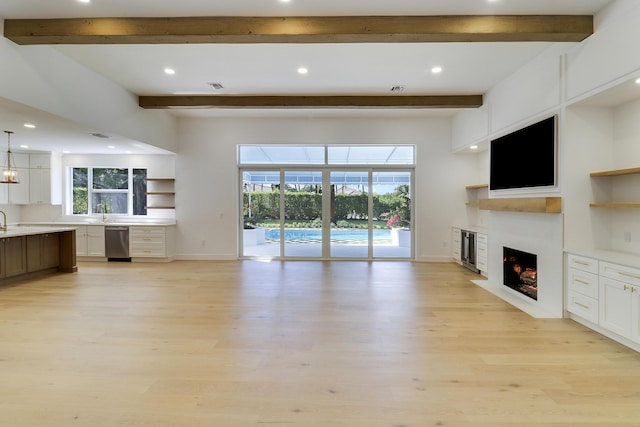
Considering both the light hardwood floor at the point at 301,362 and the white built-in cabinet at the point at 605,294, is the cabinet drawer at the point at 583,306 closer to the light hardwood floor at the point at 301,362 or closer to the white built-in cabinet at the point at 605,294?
the white built-in cabinet at the point at 605,294

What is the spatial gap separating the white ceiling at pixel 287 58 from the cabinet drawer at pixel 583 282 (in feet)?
8.66

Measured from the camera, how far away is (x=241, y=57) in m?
4.14

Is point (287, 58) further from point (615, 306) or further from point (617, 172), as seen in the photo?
point (615, 306)

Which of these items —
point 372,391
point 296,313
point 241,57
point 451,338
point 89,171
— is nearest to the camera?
point 372,391

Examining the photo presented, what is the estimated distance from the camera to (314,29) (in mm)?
3219

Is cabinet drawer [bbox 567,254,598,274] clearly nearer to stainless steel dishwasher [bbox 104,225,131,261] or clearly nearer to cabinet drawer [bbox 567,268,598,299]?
cabinet drawer [bbox 567,268,598,299]

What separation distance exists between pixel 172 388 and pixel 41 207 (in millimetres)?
7893

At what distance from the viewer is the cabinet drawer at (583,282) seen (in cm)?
313

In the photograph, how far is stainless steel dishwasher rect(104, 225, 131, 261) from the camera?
7020mm

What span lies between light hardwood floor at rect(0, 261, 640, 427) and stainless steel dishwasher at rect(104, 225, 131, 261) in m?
2.47

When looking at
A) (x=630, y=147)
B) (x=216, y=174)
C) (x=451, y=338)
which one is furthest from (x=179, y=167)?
(x=630, y=147)

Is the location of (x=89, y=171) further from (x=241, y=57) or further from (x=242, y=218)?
(x=241, y=57)


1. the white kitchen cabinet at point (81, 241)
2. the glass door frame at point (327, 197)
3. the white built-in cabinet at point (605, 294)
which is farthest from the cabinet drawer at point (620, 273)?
the white kitchen cabinet at point (81, 241)

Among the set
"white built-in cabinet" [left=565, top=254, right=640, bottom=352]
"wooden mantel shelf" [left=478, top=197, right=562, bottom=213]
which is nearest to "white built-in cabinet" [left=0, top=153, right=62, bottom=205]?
"wooden mantel shelf" [left=478, top=197, right=562, bottom=213]
